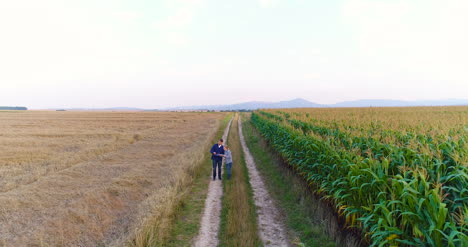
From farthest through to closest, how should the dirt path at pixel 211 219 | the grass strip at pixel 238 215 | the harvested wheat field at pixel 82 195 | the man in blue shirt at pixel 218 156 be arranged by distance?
the man in blue shirt at pixel 218 156 < the harvested wheat field at pixel 82 195 < the dirt path at pixel 211 219 < the grass strip at pixel 238 215

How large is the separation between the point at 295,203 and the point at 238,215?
9.45 ft

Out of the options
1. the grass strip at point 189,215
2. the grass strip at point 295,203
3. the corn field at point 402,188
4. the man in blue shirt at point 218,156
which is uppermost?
the corn field at point 402,188

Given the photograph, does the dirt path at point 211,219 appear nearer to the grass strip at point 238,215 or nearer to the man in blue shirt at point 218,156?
the grass strip at point 238,215

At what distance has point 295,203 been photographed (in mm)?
10141

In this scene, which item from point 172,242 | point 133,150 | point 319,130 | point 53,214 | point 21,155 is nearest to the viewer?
point 172,242

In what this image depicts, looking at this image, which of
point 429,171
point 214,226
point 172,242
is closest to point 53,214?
point 172,242

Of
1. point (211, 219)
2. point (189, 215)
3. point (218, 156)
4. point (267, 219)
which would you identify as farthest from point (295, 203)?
point (218, 156)

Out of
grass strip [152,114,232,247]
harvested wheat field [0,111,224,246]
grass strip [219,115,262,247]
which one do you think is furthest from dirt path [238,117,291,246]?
harvested wheat field [0,111,224,246]

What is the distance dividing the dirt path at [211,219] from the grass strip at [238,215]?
0.19 m

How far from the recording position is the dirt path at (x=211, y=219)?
24.1ft

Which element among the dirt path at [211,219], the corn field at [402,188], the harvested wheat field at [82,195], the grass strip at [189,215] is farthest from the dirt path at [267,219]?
the harvested wheat field at [82,195]

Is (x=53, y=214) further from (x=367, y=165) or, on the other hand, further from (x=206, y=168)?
(x=367, y=165)

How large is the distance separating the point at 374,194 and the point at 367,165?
30.0 inches

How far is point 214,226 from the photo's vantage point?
8242mm
